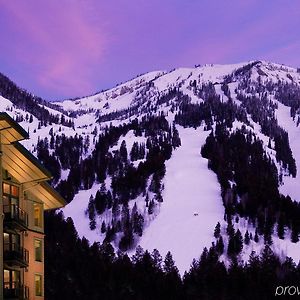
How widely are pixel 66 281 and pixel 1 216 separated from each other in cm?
15982

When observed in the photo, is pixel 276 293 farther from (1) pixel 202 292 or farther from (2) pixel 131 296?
(2) pixel 131 296

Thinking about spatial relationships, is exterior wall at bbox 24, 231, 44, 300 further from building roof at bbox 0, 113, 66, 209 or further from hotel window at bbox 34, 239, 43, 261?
building roof at bbox 0, 113, 66, 209

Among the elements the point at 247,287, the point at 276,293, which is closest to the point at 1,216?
the point at 276,293

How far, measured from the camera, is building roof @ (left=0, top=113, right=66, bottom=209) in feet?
144

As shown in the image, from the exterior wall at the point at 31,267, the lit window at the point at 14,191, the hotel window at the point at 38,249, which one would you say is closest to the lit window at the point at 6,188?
the lit window at the point at 14,191

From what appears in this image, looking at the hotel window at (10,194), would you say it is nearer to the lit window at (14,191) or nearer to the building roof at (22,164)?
the lit window at (14,191)

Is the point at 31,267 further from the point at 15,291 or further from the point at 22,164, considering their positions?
the point at 22,164

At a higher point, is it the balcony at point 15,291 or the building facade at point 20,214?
the building facade at point 20,214

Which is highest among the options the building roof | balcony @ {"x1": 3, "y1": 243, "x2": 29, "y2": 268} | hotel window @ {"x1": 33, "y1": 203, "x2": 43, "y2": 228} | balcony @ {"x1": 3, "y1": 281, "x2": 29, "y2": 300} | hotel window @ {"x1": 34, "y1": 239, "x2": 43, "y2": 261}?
the building roof

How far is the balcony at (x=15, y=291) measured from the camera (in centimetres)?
4525

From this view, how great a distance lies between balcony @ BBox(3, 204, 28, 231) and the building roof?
2.29 metres

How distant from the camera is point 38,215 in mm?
52438

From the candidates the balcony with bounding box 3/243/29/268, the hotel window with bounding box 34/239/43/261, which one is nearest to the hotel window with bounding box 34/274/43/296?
the hotel window with bounding box 34/239/43/261

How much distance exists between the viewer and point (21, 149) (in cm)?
4662
